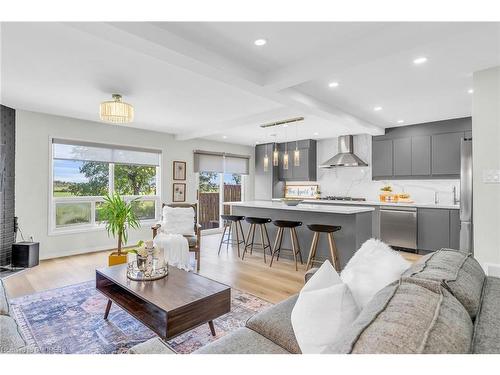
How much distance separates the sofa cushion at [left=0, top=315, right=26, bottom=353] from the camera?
4.04ft

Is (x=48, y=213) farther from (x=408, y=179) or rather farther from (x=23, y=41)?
(x=408, y=179)

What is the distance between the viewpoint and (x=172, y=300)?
6.31ft

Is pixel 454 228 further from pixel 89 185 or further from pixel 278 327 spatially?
pixel 89 185

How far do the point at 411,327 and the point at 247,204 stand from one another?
4.43m

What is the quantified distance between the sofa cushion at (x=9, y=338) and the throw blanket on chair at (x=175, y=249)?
2141 mm

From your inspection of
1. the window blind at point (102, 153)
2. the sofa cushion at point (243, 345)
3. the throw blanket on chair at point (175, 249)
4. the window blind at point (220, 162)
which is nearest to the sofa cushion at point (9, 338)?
the sofa cushion at point (243, 345)

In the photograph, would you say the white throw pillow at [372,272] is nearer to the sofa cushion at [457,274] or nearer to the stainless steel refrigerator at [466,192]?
the sofa cushion at [457,274]

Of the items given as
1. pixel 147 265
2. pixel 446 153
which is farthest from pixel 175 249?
pixel 446 153

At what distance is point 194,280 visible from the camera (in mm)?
2320

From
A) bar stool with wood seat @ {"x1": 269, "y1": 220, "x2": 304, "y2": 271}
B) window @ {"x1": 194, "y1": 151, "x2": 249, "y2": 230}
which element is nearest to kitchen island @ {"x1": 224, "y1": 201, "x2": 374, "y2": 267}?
bar stool with wood seat @ {"x1": 269, "y1": 220, "x2": 304, "y2": 271}

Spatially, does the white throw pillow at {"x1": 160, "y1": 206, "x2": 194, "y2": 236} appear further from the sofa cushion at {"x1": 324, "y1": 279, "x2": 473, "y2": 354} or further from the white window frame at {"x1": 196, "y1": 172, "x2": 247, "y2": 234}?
the sofa cushion at {"x1": 324, "y1": 279, "x2": 473, "y2": 354}

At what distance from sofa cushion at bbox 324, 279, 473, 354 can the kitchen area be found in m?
3.01
